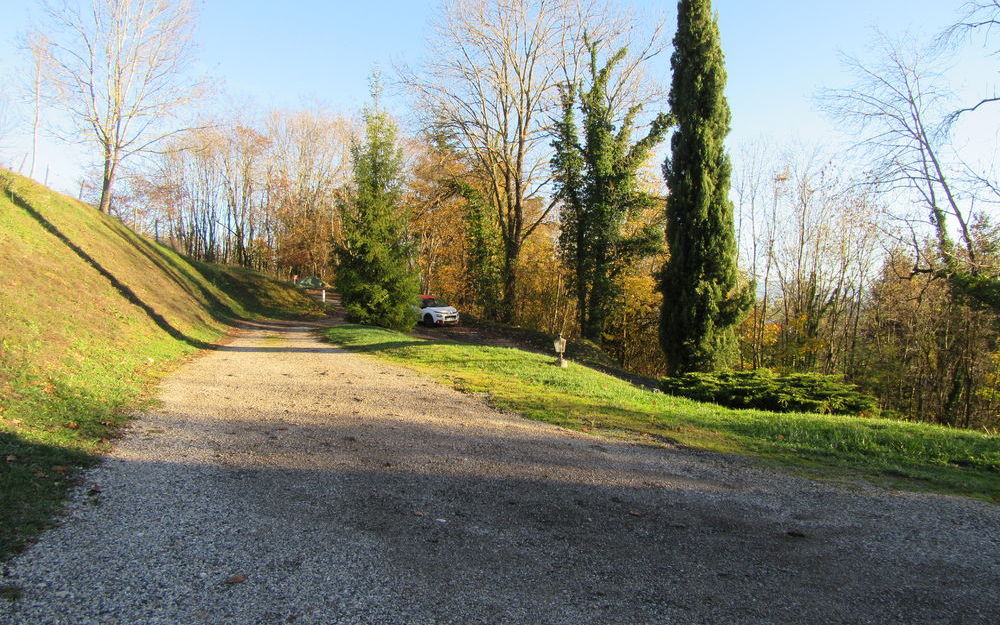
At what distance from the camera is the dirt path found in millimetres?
2826

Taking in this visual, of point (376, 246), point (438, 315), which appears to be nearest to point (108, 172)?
point (376, 246)

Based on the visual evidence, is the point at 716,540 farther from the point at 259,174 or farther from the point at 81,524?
the point at 259,174

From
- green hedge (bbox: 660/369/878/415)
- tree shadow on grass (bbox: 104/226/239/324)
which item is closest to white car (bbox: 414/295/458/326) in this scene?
tree shadow on grass (bbox: 104/226/239/324)

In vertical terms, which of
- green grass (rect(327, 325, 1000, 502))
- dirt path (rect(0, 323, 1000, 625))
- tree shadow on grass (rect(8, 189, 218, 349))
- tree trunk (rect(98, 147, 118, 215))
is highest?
tree trunk (rect(98, 147, 118, 215))

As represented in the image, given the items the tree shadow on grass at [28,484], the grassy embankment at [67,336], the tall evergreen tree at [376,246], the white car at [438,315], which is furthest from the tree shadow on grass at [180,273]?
the tree shadow on grass at [28,484]

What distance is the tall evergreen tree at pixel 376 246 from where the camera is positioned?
70.5 feet

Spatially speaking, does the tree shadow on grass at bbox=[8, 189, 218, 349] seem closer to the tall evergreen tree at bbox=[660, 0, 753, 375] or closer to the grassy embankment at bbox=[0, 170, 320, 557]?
the grassy embankment at bbox=[0, 170, 320, 557]

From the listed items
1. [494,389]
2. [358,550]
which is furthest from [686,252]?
[358,550]

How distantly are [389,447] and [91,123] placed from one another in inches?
1031

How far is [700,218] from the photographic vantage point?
57.7ft

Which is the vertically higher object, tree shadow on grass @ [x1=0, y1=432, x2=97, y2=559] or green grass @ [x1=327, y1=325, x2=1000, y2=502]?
green grass @ [x1=327, y1=325, x2=1000, y2=502]

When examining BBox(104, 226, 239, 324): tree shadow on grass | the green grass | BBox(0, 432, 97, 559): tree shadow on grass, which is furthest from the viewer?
BBox(104, 226, 239, 324): tree shadow on grass

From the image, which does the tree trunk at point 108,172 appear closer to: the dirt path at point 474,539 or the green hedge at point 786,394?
the dirt path at point 474,539

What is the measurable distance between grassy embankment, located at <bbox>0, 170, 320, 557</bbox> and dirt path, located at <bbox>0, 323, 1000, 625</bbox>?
1.17 ft
